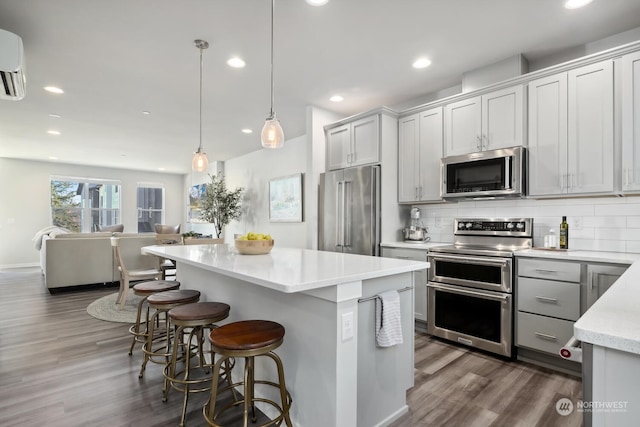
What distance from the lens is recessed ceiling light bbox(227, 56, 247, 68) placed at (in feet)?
10.5

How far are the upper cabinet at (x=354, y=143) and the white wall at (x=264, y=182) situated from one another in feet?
4.71

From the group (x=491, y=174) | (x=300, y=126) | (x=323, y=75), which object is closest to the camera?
(x=491, y=174)

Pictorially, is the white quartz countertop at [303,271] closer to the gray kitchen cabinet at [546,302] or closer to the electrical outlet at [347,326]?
the electrical outlet at [347,326]

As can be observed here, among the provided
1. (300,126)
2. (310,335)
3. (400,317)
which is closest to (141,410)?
(310,335)

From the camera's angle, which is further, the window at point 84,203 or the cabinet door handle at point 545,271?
the window at point 84,203

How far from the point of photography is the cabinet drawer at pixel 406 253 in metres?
3.38

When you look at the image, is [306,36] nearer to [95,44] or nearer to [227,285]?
[95,44]

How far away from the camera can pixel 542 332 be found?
8.51 ft

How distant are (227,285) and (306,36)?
2.12 meters

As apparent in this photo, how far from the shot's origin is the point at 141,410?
6.69ft

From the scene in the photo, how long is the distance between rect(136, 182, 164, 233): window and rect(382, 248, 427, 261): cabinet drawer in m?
8.65

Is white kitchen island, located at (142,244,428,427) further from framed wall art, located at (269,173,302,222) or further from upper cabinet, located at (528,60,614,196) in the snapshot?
framed wall art, located at (269,173,302,222)

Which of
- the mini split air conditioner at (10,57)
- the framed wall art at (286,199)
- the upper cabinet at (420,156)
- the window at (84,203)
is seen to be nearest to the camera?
the mini split air conditioner at (10,57)

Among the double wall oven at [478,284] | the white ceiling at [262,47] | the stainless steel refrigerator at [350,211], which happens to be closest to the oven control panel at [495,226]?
the double wall oven at [478,284]
